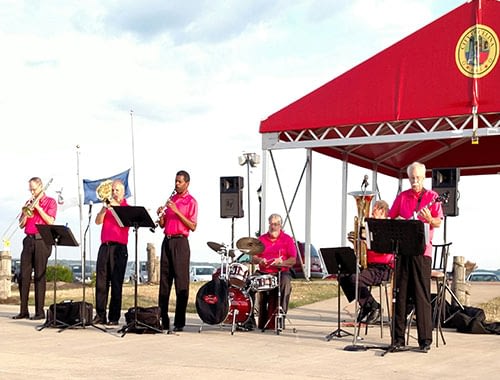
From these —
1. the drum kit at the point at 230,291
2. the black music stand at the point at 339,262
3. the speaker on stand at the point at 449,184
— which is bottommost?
the drum kit at the point at 230,291

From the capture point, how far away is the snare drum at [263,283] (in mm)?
9406

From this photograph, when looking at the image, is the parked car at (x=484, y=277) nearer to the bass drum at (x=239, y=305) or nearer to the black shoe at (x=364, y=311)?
the black shoe at (x=364, y=311)

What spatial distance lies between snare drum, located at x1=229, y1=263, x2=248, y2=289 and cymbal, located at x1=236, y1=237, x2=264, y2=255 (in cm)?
33

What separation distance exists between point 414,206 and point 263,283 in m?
2.23

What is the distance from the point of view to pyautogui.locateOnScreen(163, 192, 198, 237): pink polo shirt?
9.26 m

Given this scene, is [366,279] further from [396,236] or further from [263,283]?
[396,236]

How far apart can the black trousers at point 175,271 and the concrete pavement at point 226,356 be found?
1.15 feet

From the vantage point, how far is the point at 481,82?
35.4 ft

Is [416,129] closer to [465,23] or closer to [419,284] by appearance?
[465,23]

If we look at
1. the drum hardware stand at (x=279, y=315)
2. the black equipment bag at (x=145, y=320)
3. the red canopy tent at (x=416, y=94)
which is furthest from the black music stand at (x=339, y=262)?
the red canopy tent at (x=416, y=94)

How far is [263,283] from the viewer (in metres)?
9.41

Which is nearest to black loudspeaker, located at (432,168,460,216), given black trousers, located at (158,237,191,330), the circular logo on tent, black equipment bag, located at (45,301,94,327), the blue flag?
the circular logo on tent

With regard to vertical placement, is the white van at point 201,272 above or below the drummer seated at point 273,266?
below

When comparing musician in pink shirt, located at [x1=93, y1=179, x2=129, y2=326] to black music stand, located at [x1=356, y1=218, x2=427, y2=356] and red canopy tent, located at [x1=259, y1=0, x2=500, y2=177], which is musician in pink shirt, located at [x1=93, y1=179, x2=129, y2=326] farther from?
black music stand, located at [x1=356, y1=218, x2=427, y2=356]
